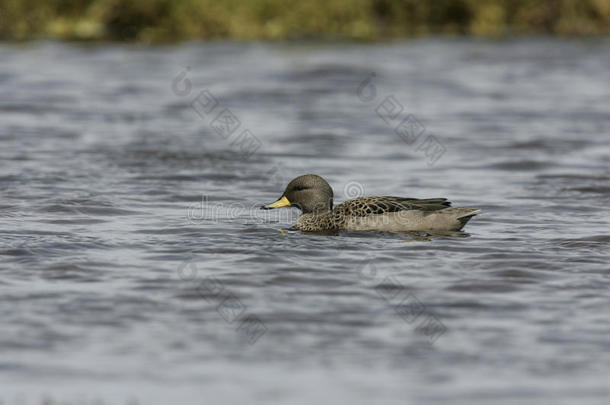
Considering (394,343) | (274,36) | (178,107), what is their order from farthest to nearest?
(274,36) < (178,107) < (394,343)

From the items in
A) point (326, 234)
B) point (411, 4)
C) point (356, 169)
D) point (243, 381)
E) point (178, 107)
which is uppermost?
point (411, 4)

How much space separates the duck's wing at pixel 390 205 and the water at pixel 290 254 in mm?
270

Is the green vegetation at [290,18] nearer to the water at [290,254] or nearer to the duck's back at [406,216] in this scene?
the water at [290,254]

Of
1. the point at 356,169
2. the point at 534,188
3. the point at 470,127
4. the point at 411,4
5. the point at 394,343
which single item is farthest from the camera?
the point at 411,4

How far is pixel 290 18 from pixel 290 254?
24.3m

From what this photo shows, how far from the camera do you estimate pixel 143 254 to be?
986 centimetres

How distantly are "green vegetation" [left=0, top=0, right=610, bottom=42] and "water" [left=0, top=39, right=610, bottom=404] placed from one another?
8.96m

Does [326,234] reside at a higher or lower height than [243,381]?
higher

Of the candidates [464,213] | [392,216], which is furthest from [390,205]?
[464,213]

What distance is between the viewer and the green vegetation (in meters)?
31.9

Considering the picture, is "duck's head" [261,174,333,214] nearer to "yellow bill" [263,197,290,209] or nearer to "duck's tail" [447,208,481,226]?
"yellow bill" [263,197,290,209]

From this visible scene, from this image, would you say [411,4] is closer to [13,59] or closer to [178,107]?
[13,59]

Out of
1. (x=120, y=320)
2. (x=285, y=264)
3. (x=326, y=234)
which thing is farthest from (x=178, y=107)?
(x=120, y=320)

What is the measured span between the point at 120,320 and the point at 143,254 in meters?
2.23
